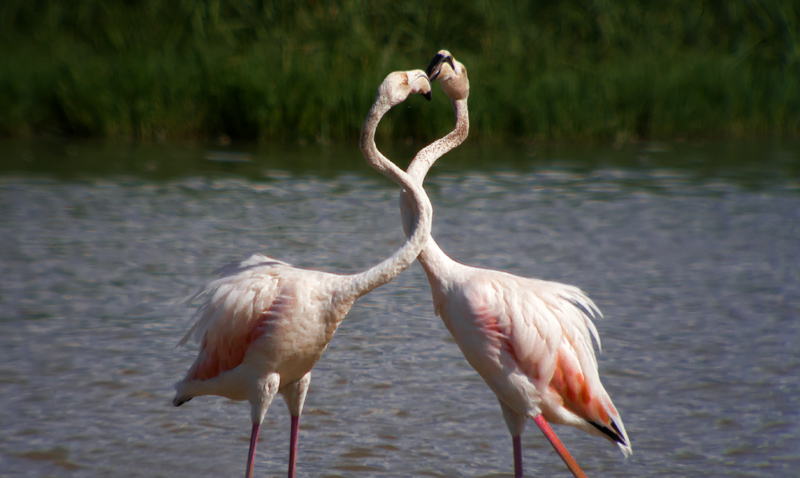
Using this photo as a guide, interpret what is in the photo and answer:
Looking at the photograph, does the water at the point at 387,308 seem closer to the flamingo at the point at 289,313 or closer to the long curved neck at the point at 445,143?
the flamingo at the point at 289,313

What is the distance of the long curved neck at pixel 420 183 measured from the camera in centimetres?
376

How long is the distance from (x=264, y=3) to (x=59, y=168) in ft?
15.0

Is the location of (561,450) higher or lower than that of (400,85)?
lower

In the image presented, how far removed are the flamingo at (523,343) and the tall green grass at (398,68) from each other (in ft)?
25.0

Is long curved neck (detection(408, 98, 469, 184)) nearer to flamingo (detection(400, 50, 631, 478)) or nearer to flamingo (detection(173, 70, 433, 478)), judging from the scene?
flamingo (detection(400, 50, 631, 478))

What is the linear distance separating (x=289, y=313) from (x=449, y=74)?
122 cm

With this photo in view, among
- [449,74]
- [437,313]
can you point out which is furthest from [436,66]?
[437,313]

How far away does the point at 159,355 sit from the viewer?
506cm

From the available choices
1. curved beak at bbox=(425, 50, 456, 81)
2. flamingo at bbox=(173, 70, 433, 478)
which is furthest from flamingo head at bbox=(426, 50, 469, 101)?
flamingo at bbox=(173, 70, 433, 478)

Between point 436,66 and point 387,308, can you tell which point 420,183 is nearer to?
point 436,66

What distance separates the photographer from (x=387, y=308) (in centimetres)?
605

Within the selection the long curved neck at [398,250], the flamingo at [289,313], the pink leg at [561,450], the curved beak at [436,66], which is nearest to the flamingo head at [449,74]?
the curved beak at [436,66]

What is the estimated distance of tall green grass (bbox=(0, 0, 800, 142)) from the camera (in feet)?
39.0

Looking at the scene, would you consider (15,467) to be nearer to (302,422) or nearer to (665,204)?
(302,422)
